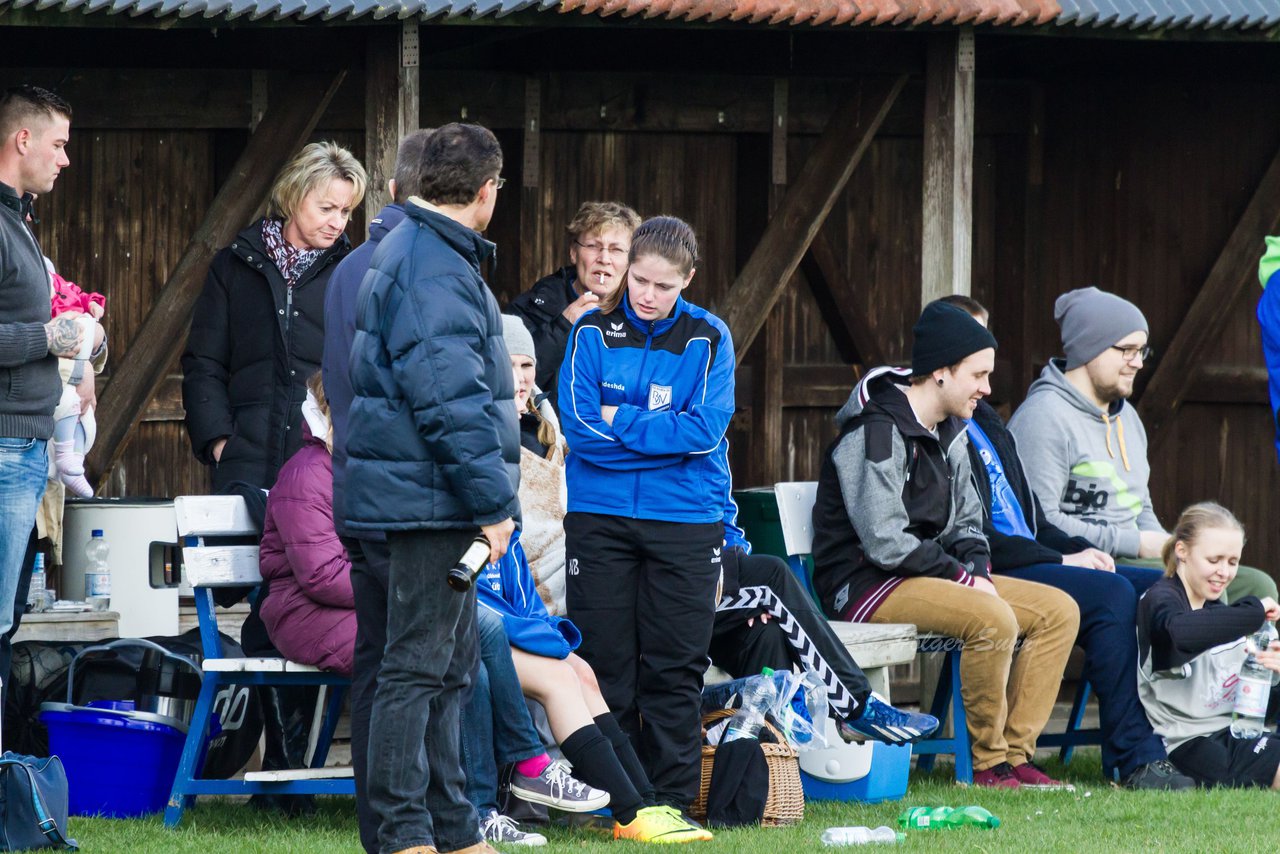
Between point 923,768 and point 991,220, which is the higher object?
point 991,220

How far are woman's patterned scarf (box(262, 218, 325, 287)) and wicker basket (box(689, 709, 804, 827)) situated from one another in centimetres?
208

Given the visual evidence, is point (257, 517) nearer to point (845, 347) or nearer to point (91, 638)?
point (91, 638)

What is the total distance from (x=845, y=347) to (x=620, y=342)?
4316mm

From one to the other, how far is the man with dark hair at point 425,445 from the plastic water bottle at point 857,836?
1367 mm

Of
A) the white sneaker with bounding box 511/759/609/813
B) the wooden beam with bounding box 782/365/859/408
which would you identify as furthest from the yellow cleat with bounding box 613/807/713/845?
the wooden beam with bounding box 782/365/859/408

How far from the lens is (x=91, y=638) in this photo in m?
6.43

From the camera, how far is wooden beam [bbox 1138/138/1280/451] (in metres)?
9.34

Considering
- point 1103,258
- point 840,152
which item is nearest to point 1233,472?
point 1103,258

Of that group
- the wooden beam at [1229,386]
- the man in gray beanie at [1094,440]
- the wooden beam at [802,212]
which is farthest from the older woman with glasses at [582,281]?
the wooden beam at [1229,386]

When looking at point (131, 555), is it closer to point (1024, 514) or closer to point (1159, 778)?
point (1024, 514)

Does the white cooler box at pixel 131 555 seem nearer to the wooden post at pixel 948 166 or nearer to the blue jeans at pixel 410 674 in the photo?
the blue jeans at pixel 410 674

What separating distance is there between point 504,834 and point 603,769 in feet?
1.07

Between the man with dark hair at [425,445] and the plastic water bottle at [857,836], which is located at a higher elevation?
the man with dark hair at [425,445]

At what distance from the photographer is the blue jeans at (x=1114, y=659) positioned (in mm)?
6957
